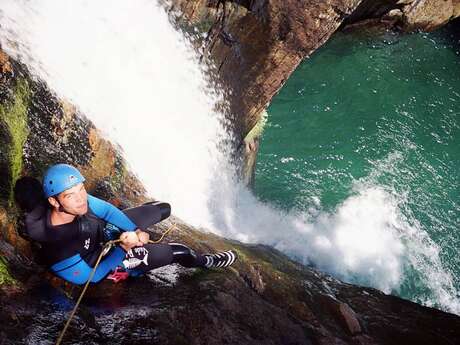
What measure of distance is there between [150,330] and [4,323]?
4.39 ft

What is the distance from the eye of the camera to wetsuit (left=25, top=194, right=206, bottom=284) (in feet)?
13.4

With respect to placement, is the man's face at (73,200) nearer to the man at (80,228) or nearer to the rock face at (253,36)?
the man at (80,228)

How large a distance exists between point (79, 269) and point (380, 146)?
48.6 feet

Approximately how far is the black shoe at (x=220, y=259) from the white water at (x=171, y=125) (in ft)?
8.25

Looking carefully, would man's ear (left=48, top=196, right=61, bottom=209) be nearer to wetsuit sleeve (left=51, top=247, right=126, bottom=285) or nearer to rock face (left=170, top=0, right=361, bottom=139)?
wetsuit sleeve (left=51, top=247, right=126, bottom=285)

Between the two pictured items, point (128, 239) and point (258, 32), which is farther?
point (258, 32)

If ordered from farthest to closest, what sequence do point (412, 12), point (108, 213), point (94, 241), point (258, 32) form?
point (412, 12) < point (258, 32) < point (108, 213) < point (94, 241)

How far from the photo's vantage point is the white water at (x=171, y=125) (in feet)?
23.5

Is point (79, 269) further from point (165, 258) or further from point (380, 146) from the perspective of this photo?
point (380, 146)

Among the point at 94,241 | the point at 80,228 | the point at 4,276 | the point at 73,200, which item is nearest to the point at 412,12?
the point at 94,241

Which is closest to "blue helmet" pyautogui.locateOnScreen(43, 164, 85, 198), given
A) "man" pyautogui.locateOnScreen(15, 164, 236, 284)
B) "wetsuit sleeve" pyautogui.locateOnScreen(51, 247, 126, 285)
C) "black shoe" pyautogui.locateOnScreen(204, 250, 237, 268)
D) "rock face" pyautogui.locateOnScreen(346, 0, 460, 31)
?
"man" pyautogui.locateOnScreen(15, 164, 236, 284)

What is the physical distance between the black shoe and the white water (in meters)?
2.51

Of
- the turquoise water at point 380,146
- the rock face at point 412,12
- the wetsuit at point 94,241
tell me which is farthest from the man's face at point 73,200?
the rock face at point 412,12

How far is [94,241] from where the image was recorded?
4.47 meters
